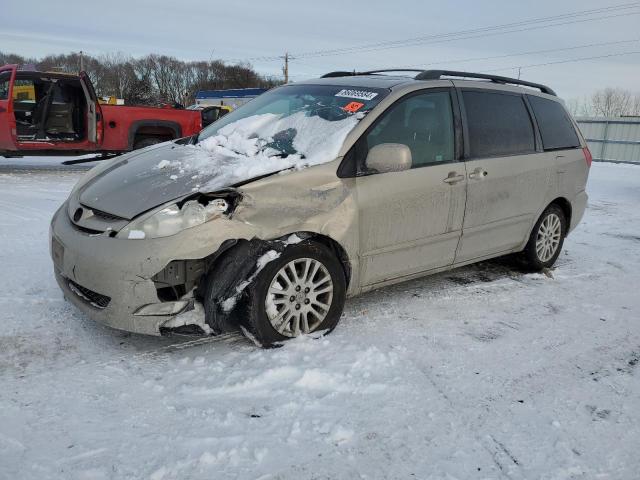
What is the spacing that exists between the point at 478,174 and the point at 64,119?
9242 mm

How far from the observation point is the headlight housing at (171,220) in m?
3.00

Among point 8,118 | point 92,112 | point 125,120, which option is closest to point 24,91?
point 8,118

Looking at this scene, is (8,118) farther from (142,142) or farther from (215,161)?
(215,161)

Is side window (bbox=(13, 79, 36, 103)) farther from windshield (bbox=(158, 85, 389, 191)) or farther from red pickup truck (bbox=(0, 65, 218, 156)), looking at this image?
windshield (bbox=(158, 85, 389, 191))

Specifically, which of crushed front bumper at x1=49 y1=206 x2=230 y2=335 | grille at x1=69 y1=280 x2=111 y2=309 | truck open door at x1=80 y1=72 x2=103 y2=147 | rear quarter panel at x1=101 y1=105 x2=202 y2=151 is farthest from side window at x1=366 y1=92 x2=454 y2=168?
rear quarter panel at x1=101 y1=105 x2=202 y2=151

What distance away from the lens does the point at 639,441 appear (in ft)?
8.55

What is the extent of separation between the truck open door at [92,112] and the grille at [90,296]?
8.09 metres

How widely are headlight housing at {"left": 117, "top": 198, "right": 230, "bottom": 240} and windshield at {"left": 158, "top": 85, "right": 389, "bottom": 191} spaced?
0.14 metres

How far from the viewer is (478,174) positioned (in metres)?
4.23

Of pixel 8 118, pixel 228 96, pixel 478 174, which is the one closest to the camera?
pixel 478 174

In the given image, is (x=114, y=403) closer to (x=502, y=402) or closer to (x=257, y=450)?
(x=257, y=450)

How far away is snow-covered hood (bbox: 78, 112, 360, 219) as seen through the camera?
127 inches

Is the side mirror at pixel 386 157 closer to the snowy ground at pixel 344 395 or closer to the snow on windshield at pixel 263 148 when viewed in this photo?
the snow on windshield at pixel 263 148

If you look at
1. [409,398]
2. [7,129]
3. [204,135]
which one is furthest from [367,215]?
[7,129]
